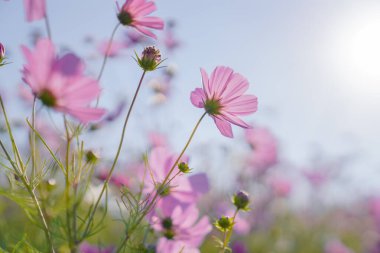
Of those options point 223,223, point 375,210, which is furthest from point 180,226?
point 375,210

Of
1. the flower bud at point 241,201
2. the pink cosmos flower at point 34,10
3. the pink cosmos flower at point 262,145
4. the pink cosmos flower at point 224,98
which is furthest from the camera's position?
the pink cosmos flower at point 262,145

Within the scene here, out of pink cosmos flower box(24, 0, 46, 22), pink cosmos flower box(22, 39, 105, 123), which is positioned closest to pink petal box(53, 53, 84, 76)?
pink cosmos flower box(22, 39, 105, 123)

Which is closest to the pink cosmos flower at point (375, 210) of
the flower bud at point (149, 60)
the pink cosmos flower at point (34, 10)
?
the flower bud at point (149, 60)

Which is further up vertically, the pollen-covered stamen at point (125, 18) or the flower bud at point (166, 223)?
the pollen-covered stamen at point (125, 18)

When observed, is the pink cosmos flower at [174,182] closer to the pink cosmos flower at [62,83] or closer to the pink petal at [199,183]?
the pink petal at [199,183]

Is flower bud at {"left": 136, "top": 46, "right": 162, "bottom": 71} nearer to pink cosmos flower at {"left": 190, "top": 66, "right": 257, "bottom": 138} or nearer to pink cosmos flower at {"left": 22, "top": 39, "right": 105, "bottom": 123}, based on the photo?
pink cosmos flower at {"left": 190, "top": 66, "right": 257, "bottom": 138}

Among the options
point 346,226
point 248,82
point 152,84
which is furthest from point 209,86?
point 346,226
